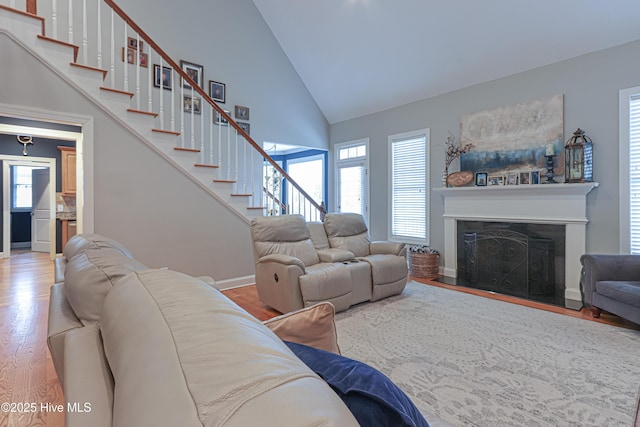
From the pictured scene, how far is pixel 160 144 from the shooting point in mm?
3643

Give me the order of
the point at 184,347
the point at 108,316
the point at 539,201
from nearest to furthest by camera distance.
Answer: the point at 184,347
the point at 108,316
the point at 539,201

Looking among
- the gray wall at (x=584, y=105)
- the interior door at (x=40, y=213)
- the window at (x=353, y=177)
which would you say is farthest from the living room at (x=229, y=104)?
the interior door at (x=40, y=213)

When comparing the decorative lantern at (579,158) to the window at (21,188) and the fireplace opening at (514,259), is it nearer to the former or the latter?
the fireplace opening at (514,259)

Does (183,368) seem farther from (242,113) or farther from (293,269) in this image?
(242,113)

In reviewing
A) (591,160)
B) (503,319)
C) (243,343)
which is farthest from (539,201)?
(243,343)

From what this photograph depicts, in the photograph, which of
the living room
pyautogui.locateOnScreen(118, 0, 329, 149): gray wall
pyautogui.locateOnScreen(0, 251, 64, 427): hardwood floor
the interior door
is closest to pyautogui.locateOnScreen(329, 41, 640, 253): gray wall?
the living room

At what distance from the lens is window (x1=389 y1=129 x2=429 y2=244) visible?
5.27m

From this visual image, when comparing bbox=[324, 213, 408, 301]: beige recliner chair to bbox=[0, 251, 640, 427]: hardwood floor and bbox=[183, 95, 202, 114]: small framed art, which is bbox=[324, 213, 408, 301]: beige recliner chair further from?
bbox=[183, 95, 202, 114]: small framed art

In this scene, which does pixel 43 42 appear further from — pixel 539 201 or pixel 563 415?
pixel 539 201

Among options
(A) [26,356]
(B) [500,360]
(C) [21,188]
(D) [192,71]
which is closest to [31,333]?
(A) [26,356]

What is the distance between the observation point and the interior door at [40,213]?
7.21 m

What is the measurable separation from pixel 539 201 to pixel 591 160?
0.66 meters

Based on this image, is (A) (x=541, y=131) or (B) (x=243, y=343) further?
(A) (x=541, y=131)

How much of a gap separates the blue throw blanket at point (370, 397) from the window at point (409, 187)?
15.8 feet
